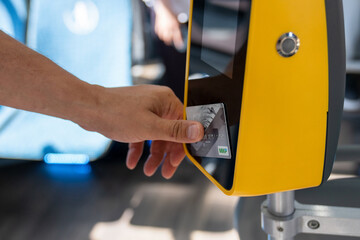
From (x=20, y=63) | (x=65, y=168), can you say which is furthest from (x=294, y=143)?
(x=65, y=168)

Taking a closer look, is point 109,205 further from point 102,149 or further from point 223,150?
point 223,150

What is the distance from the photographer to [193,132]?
0.58m

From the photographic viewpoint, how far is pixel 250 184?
1.53 ft

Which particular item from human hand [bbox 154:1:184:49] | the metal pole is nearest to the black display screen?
the metal pole

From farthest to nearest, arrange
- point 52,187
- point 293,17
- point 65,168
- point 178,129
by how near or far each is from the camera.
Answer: point 65,168
point 52,187
point 178,129
point 293,17

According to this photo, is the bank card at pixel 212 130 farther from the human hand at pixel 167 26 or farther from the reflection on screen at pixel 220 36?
the human hand at pixel 167 26

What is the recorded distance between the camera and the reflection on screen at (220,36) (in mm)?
460

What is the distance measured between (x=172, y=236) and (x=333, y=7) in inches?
53.8

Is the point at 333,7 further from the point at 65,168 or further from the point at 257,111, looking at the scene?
the point at 65,168

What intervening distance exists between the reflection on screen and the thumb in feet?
0.37

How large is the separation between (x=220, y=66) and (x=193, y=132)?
13 cm

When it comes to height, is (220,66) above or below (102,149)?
above

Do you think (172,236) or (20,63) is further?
(172,236)

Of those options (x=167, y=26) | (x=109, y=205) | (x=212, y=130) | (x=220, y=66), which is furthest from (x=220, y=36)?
(x=167, y=26)
